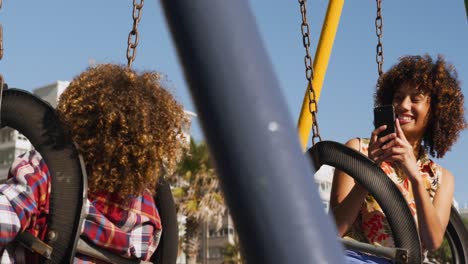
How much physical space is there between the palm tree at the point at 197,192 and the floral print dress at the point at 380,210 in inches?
618

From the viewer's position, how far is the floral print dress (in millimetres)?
2412

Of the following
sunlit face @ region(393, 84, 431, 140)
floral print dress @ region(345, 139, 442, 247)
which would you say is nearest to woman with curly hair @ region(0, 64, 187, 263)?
floral print dress @ region(345, 139, 442, 247)

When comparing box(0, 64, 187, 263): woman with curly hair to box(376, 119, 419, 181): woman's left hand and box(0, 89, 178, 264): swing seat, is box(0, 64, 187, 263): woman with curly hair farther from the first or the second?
box(376, 119, 419, 181): woman's left hand

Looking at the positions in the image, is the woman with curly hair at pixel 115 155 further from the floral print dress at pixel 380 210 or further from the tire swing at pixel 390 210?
the floral print dress at pixel 380 210

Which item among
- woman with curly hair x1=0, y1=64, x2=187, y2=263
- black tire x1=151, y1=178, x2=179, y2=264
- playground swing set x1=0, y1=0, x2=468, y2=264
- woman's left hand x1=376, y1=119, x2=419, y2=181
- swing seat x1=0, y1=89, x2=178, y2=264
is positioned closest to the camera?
playground swing set x1=0, y1=0, x2=468, y2=264

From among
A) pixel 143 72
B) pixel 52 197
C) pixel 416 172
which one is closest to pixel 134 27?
pixel 143 72

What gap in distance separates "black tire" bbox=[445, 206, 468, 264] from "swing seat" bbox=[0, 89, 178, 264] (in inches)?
56.1

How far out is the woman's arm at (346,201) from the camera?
231 centimetres

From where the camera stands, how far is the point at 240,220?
20.0 inches

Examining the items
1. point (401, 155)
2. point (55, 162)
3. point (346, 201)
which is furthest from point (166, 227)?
point (401, 155)

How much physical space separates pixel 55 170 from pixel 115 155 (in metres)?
0.21

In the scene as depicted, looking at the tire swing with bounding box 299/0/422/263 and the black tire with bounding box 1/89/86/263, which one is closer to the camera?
the black tire with bounding box 1/89/86/263

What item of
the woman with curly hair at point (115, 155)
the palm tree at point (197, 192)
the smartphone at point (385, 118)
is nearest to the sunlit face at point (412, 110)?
the smartphone at point (385, 118)

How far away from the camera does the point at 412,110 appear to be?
257 cm
